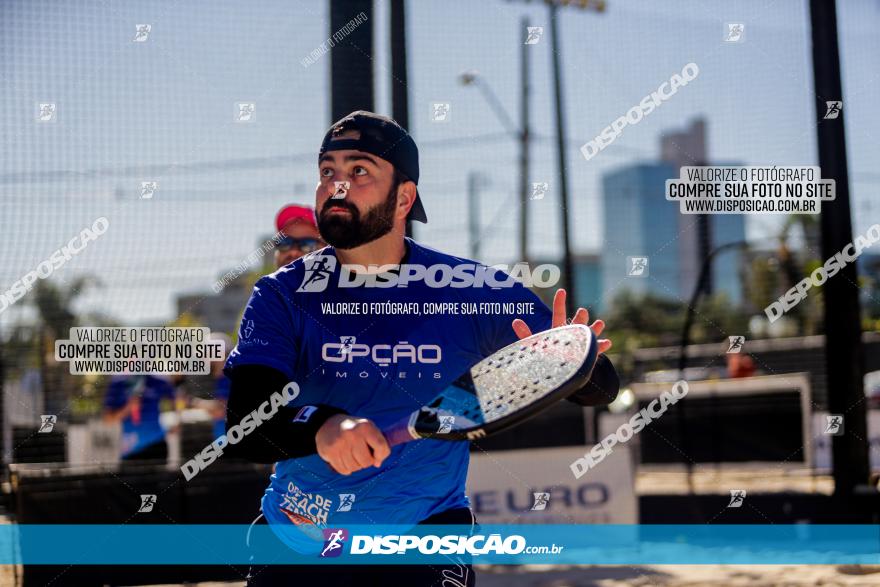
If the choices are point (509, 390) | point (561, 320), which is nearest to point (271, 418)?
point (509, 390)

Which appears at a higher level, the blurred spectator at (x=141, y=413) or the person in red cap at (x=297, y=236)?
the person in red cap at (x=297, y=236)

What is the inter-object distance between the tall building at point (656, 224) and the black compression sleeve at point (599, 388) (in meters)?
2.20

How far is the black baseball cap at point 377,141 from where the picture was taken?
11.3 feet

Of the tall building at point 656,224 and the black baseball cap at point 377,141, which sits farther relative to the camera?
the tall building at point 656,224

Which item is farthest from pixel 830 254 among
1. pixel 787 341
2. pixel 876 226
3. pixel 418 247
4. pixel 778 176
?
pixel 787 341

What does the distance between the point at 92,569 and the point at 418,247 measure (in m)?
3.15

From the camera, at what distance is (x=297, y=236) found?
4684mm

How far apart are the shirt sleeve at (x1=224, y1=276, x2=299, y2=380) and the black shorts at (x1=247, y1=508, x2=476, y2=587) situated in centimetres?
56

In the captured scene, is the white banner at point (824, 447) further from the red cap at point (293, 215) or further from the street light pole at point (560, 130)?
the red cap at point (293, 215)

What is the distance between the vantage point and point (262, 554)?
2.81 meters

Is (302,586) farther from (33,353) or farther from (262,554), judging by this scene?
(33,353)

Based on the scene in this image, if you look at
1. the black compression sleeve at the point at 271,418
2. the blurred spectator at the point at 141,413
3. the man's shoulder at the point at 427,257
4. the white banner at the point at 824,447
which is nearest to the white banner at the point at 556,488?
the white banner at the point at 824,447

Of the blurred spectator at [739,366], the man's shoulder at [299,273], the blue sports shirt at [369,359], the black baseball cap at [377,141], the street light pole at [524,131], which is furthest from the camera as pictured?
the blurred spectator at [739,366]

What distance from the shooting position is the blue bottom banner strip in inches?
115
